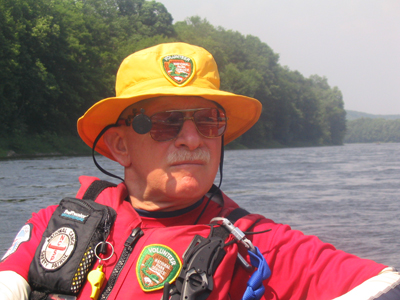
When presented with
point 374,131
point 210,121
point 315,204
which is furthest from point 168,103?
point 374,131

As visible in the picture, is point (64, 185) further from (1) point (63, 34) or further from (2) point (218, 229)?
(1) point (63, 34)

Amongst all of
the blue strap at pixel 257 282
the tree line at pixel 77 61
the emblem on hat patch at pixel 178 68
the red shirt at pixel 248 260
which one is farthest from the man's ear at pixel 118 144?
the tree line at pixel 77 61

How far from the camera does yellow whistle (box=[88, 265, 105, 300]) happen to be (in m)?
1.83

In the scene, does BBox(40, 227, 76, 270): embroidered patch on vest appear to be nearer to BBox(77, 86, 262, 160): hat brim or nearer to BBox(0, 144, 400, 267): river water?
BBox(77, 86, 262, 160): hat brim

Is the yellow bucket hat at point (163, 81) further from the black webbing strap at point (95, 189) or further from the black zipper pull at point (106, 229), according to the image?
the black zipper pull at point (106, 229)

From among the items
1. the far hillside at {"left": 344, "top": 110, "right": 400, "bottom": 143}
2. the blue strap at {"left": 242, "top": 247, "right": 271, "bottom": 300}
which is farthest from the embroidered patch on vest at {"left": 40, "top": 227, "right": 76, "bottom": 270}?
the far hillside at {"left": 344, "top": 110, "right": 400, "bottom": 143}

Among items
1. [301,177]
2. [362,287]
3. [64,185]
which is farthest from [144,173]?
[301,177]

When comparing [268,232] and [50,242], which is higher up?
[268,232]

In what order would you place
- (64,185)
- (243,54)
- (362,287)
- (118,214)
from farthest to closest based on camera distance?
(243,54) < (64,185) < (118,214) < (362,287)

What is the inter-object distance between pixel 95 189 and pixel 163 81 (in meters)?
0.63

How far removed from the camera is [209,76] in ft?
7.08

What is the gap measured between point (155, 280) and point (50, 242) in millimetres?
510

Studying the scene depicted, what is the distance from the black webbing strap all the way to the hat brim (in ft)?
0.86

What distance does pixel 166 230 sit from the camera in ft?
Result: 6.32
